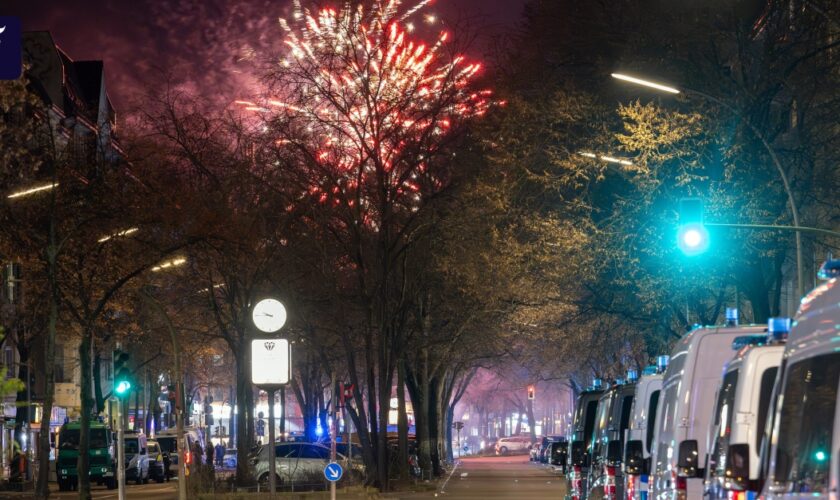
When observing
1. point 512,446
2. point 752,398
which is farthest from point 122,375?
point 512,446

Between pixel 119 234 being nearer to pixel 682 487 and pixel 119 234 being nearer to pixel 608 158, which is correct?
pixel 608 158

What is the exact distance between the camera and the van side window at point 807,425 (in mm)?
7832

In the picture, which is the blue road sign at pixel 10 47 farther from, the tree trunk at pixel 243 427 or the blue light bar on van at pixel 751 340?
the tree trunk at pixel 243 427

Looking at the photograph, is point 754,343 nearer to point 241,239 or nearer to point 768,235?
point 768,235

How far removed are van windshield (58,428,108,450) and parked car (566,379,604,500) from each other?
38.4 m

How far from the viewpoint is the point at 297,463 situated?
45094 mm

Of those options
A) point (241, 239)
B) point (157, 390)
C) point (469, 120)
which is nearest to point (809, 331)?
point (241, 239)

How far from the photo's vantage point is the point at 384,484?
42.8 meters

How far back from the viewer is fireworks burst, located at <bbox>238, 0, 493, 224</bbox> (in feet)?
133

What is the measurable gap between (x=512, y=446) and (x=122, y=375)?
96.1 meters

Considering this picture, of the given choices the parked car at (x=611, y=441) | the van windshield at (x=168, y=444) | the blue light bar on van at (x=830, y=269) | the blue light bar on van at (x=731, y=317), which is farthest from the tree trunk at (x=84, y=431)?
the van windshield at (x=168, y=444)

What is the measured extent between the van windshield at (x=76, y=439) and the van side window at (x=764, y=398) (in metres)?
53.0

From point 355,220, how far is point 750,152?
45.5ft

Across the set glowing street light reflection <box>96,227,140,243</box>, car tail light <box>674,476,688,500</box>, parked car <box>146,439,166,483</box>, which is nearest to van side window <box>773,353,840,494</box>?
car tail light <box>674,476,688,500</box>
